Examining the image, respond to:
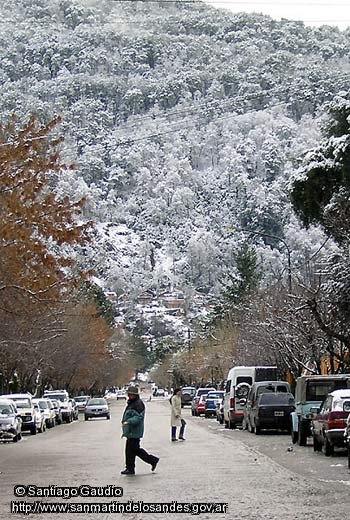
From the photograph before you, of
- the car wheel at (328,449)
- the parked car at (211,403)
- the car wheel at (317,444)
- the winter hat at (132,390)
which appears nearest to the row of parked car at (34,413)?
the parked car at (211,403)

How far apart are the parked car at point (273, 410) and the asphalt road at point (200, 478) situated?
5.06 meters

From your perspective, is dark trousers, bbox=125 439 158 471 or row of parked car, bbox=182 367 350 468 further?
row of parked car, bbox=182 367 350 468

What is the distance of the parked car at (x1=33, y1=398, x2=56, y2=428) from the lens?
47.6 metres

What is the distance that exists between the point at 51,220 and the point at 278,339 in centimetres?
2640

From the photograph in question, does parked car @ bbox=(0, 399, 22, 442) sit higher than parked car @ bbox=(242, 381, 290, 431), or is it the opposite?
parked car @ bbox=(242, 381, 290, 431)

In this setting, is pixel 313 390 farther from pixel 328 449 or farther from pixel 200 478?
pixel 200 478

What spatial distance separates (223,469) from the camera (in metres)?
20.4

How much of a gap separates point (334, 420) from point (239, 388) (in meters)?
20.7

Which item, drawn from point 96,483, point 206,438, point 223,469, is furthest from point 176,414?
point 96,483

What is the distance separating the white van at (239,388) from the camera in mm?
43688

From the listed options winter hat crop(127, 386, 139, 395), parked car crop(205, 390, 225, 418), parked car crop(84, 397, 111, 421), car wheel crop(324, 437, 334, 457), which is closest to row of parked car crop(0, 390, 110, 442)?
parked car crop(84, 397, 111, 421)

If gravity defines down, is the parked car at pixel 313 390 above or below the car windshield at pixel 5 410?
above

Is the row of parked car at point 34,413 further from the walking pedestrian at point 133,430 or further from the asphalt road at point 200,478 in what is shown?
the walking pedestrian at point 133,430

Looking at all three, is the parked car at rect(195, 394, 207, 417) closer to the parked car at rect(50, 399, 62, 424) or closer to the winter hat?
the parked car at rect(50, 399, 62, 424)
